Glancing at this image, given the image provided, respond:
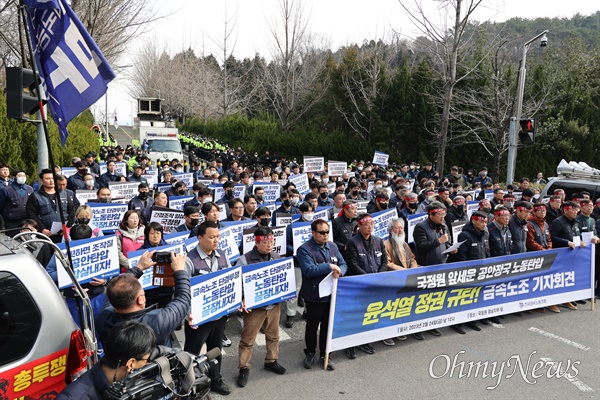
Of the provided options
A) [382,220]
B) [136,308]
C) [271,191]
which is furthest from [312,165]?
[136,308]

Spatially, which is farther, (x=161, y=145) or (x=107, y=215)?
(x=161, y=145)

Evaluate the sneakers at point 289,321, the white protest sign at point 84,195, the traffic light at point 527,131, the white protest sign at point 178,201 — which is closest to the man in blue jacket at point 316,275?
the sneakers at point 289,321

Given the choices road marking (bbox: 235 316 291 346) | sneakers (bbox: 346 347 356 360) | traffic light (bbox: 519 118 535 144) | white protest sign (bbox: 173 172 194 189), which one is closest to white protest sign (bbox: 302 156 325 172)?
white protest sign (bbox: 173 172 194 189)

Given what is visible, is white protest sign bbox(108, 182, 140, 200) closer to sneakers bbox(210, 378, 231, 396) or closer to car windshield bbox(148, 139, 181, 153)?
sneakers bbox(210, 378, 231, 396)

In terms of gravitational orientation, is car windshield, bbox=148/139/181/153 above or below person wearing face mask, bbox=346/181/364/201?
above

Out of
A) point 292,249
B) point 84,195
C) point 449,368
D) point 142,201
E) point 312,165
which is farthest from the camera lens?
point 312,165

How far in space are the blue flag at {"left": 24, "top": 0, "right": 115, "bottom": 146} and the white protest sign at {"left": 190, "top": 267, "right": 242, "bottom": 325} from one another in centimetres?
202

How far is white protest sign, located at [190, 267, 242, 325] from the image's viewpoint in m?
4.80

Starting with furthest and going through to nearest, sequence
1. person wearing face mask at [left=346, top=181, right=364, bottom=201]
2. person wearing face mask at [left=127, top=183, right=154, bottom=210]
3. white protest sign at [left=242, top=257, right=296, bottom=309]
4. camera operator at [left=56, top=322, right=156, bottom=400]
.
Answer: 1. person wearing face mask at [left=346, top=181, right=364, bottom=201]
2. person wearing face mask at [left=127, top=183, right=154, bottom=210]
3. white protest sign at [left=242, top=257, right=296, bottom=309]
4. camera operator at [left=56, top=322, right=156, bottom=400]

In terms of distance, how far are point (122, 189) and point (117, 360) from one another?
30.2 feet

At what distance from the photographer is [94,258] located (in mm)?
5730

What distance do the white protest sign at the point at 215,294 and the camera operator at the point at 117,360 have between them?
2.11 m

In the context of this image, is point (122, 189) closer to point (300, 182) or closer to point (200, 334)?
point (300, 182)

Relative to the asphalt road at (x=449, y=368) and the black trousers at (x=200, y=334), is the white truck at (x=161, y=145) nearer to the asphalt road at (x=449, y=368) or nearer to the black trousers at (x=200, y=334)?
the asphalt road at (x=449, y=368)
